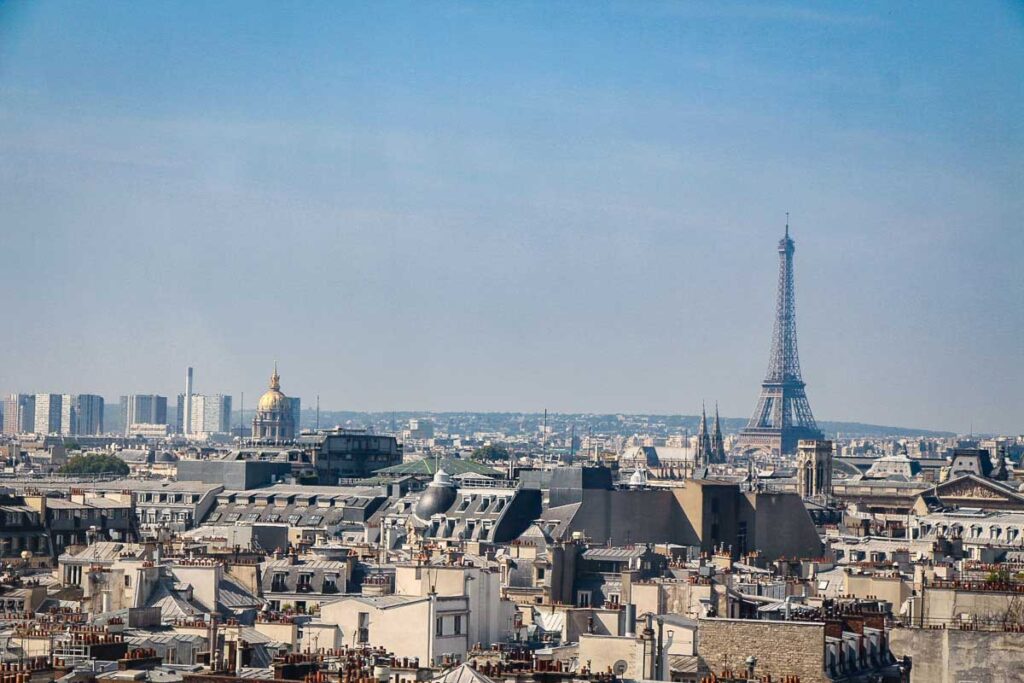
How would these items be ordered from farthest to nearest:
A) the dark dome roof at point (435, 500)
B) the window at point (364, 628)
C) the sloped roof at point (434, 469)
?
the sloped roof at point (434, 469)
the dark dome roof at point (435, 500)
the window at point (364, 628)

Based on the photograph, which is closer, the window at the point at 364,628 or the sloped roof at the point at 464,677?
the sloped roof at the point at 464,677

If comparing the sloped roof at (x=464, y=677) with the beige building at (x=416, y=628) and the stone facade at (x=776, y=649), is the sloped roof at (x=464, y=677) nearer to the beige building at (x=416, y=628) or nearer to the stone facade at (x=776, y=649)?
the stone facade at (x=776, y=649)

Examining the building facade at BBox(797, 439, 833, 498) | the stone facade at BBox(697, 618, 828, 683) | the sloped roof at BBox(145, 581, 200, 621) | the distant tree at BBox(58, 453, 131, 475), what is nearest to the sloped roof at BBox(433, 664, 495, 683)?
the stone facade at BBox(697, 618, 828, 683)

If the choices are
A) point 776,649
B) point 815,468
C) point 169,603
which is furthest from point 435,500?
point 815,468

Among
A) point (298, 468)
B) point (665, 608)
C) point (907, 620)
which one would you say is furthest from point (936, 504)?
point (907, 620)

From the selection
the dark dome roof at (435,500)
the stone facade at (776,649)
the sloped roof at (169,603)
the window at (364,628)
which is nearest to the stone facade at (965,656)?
the stone facade at (776,649)

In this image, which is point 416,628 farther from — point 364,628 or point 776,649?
point 776,649

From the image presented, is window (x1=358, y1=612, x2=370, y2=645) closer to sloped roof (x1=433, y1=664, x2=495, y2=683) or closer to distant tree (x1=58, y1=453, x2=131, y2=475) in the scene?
sloped roof (x1=433, y1=664, x2=495, y2=683)
